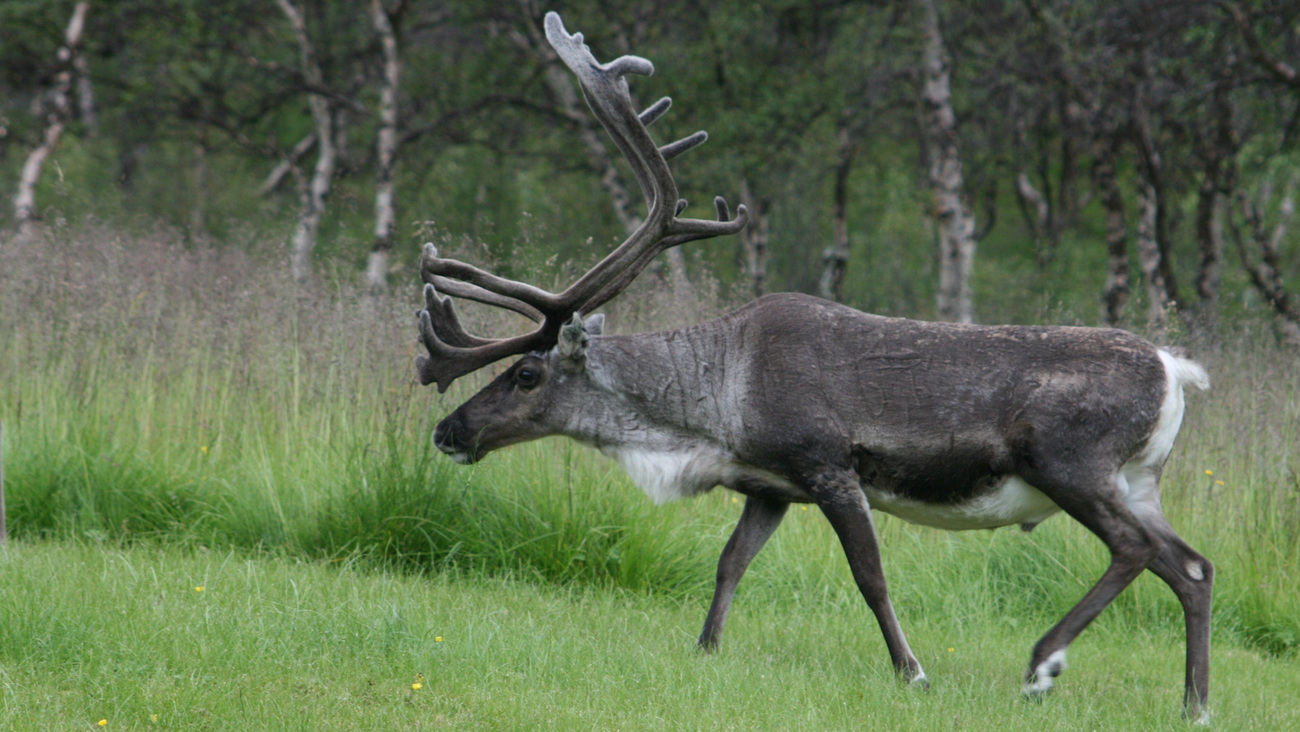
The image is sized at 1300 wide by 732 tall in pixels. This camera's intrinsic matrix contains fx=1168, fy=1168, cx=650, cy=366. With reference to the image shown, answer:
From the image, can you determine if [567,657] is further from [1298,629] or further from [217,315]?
[217,315]

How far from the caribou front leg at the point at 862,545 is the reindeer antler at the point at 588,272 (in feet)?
4.55

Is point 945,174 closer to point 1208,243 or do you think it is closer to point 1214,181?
point 1214,181

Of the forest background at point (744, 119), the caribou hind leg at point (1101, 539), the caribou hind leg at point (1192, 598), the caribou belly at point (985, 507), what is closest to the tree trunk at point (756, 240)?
the forest background at point (744, 119)

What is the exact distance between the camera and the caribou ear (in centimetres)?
537

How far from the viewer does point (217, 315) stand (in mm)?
8344

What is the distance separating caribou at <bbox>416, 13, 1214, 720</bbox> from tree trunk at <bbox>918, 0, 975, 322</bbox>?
445 inches

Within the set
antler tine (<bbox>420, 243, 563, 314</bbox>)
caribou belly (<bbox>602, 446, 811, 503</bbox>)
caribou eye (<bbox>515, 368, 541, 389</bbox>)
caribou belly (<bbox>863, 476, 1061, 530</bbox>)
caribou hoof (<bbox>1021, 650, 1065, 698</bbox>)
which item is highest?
antler tine (<bbox>420, 243, 563, 314</bbox>)

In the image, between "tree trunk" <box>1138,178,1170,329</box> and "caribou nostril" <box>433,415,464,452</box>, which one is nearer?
"caribou nostril" <box>433,415,464,452</box>

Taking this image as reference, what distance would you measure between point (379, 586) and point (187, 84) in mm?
21556

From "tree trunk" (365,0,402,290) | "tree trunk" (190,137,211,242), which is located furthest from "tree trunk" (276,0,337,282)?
"tree trunk" (190,137,211,242)

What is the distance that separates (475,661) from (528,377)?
1430mm

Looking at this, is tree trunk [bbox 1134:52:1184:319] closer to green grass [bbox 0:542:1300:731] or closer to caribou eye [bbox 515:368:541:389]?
green grass [bbox 0:542:1300:731]

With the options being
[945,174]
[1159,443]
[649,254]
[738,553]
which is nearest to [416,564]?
[738,553]

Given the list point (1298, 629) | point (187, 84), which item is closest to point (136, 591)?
point (1298, 629)
